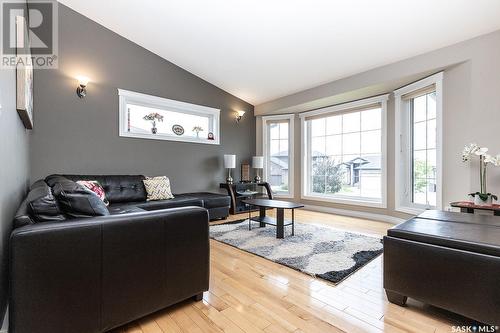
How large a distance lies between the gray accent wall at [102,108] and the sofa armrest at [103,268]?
290cm

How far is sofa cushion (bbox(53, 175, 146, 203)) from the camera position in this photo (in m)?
3.52

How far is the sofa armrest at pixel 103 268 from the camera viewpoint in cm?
109

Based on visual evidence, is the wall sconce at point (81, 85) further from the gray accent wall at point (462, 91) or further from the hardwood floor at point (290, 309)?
the gray accent wall at point (462, 91)

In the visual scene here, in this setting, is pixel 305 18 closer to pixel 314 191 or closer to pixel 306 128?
pixel 306 128

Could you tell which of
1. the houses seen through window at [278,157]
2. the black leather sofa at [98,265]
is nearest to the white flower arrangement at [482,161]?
the black leather sofa at [98,265]

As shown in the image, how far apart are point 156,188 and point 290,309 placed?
2947 millimetres

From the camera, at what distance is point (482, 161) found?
2770 mm

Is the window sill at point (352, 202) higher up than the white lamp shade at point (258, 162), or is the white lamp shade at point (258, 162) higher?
the white lamp shade at point (258, 162)

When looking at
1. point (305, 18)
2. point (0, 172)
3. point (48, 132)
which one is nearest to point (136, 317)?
point (0, 172)

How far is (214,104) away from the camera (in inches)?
A: 206

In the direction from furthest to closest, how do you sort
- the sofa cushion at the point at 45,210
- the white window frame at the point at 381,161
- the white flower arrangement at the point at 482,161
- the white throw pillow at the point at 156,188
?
1. the white window frame at the point at 381,161
2. the white throw pillow at the point at 156,188
3. the white flower arrangement at the point at 482,161
4. the sofa cushion at the point at 45,210

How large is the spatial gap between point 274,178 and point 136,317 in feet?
15.4

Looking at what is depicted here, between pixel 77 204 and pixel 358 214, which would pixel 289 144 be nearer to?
pixel 358 214

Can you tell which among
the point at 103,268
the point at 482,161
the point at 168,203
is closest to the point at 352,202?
the point at 482,161
